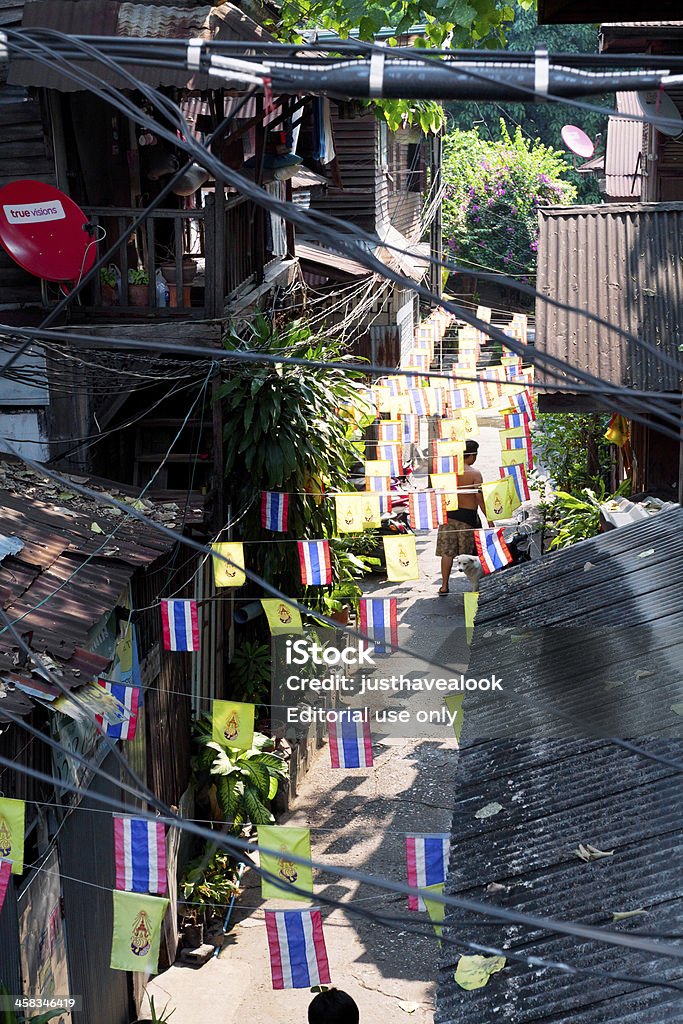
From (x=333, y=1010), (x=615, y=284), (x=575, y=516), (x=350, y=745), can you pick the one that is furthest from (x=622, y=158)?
(x=333, y=1010)

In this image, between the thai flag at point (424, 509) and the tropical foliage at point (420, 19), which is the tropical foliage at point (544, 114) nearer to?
the tropical foliage at point (420, 19)

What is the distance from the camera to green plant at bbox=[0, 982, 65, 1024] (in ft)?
19.9

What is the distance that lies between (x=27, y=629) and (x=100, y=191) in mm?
6038

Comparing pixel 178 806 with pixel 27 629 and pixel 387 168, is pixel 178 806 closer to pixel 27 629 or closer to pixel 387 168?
pixel 27 629

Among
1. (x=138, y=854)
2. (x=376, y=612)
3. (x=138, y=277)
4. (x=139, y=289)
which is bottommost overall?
(x=138, y=854)

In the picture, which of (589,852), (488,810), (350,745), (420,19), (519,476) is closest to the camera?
(589,852)

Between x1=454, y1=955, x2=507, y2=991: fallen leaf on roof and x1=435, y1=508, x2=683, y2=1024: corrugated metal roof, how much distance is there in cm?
4

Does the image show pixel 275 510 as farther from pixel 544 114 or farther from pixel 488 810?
pixel 544 114

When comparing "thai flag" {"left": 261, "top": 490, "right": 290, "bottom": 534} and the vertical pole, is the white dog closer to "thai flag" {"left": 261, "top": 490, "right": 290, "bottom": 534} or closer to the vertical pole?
"thai flag" {"left": 261, "top": 490, "right": 290, "bottom": 534}

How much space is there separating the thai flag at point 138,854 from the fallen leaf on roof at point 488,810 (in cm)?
238

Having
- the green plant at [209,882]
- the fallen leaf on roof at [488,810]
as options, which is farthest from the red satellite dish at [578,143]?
the fallen leaf on roof at [488,810]

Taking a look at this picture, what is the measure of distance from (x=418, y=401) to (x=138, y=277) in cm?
565

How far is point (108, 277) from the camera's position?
11.0 meters

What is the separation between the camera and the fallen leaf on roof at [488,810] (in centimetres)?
555
